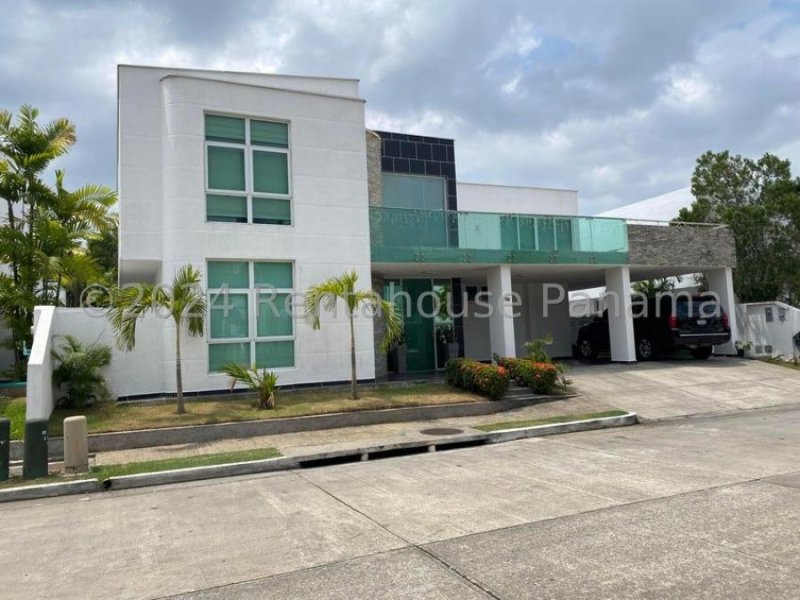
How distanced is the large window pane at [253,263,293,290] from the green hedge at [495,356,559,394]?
5609mm

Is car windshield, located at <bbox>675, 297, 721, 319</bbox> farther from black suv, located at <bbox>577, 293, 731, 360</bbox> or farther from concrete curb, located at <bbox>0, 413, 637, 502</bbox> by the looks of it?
concrete curb, located at <bbox>0, 413, 637, 502</bbox>

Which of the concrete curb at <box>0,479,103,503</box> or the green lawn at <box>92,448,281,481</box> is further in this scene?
the green lawn at <box>92,448,281,481</box>

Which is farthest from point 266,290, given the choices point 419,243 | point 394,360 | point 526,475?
point 526,475

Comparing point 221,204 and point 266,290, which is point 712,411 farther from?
point 221,204

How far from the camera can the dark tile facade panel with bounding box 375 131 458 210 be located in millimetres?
18031

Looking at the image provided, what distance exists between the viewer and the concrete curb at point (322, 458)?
800 cm

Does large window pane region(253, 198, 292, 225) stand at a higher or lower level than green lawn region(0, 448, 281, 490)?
higher

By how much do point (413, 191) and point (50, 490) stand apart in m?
12.8

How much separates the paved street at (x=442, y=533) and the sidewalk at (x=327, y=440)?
4.68 feet

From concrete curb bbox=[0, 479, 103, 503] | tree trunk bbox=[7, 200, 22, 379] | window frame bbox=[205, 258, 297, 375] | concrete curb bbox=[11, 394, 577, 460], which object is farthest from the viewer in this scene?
tree trunk bbox=[7, 200, 22, 379]

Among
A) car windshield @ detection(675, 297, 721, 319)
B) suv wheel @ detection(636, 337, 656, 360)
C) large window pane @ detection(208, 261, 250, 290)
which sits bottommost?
suv wheel @ detection(636, 337, 656, 360)

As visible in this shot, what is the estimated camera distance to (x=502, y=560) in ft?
15.0

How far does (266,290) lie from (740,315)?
16184 mm

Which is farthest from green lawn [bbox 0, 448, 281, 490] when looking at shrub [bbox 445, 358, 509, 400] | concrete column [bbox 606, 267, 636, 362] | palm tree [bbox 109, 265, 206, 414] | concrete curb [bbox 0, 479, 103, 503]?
concrete column [bbox 606, 267, 636, 362]
